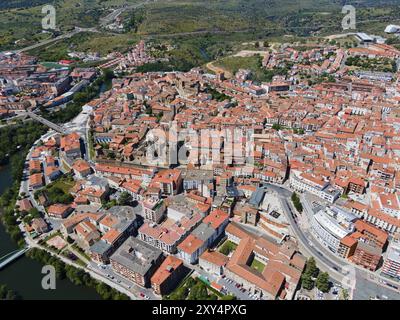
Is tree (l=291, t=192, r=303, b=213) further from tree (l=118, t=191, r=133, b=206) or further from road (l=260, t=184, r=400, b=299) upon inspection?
tree (l=118, t=191, r=133, b=206)

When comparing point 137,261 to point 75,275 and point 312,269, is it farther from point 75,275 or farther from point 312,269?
point 312,269

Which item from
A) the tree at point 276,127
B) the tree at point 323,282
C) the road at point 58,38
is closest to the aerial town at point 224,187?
the tree at point 323,282

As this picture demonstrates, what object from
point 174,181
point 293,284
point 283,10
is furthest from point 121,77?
point 283,10

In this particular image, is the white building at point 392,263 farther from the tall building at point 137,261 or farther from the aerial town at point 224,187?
the tall building at point 137,261

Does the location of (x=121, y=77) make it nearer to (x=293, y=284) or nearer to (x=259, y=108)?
(x=259, y=108)

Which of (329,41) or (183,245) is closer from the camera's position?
(183,245)

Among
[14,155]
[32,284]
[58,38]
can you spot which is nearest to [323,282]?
[32,284]

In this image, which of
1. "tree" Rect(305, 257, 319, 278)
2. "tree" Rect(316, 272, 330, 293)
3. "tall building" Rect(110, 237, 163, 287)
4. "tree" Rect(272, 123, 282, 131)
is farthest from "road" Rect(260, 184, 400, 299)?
"tree" Rect(272, 123, 282, 131)
